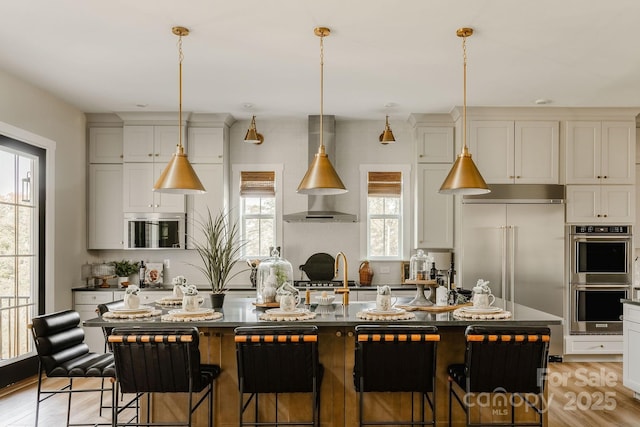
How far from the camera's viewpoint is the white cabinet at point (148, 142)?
6.21 meters

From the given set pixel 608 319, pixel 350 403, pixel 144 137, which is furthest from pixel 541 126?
pixel 144 137

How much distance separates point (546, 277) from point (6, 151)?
5.47 m

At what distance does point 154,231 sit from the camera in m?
6.21

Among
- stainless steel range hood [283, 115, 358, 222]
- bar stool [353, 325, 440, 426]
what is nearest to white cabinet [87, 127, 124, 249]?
stainless steel range hood [283, 115, 358, 222]

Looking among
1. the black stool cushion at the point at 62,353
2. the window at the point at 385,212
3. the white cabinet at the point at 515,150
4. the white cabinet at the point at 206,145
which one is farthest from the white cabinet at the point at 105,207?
the white cabinet at the point at 515,150

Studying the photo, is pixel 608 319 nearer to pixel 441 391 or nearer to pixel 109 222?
pixel 441 391

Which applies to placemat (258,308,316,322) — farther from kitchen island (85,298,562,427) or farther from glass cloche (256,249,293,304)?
glass cloche (256,249,293,304)

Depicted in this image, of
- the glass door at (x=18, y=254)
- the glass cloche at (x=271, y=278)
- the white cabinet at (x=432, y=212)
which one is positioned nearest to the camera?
the glass cloche at (x=271, y=278)

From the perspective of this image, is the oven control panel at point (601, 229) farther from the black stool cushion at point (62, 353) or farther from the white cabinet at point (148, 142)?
the black stool cushion at point (62, 353)

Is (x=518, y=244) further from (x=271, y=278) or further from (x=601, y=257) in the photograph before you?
(x=271, y=278)

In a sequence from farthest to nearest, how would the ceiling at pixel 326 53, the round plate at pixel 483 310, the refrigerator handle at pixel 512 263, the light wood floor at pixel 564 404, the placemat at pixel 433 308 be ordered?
the refrigerator handle at pixel 512 263
the light wood floor at pixel 564 404
the placemat at pixel 433 308
the ceiling at pixel 326 53
the round plate at pixel 483 310

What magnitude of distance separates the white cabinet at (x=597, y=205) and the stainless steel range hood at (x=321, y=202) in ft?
7.89

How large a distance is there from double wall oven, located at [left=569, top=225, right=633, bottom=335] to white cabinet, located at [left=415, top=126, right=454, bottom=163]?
1598 mm

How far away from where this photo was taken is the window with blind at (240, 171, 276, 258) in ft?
21.7
